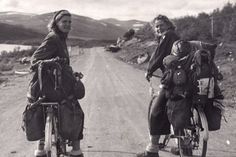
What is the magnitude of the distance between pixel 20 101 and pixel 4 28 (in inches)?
5211

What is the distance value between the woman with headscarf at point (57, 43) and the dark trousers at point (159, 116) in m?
0.98

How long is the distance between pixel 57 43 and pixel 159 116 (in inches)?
62.6

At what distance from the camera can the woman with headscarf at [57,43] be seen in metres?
5.71

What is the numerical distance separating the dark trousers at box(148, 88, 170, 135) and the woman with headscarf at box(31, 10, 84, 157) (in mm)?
982

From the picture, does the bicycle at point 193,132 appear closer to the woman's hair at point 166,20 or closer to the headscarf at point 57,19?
the woman's hair at point 166,20

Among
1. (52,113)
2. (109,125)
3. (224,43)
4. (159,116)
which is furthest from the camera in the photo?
(224,43)

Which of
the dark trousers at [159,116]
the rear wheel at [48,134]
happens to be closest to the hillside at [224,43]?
the dark trousers at [159,116]

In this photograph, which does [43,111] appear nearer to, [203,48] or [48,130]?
[48,130]

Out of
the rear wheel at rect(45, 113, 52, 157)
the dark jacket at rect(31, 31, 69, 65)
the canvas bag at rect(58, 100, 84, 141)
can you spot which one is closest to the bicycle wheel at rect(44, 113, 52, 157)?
the rear wheel at rect(45, 113, 52, 157)

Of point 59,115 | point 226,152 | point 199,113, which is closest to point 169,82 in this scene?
point 199,113

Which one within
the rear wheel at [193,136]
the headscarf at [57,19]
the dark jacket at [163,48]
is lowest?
the rear wheel at [193,136]

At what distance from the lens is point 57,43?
5742 millimetres

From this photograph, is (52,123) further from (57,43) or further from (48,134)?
(57,43)

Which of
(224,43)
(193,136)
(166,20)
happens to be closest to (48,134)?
(193,136)
